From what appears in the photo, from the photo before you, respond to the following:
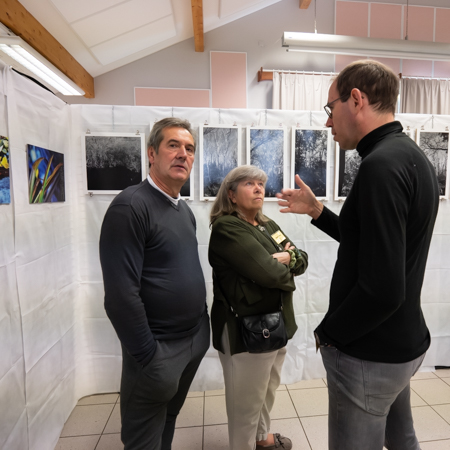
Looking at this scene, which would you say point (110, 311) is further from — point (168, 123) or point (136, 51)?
point (136, 51)

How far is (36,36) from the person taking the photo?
9.07 ft

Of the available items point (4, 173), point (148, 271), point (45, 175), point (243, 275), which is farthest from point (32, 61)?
point (243, 275)

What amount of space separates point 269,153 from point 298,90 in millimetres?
3043

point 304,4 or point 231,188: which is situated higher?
point 304,4

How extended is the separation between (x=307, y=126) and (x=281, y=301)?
4.52 feet

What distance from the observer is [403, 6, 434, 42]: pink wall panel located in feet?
15.5

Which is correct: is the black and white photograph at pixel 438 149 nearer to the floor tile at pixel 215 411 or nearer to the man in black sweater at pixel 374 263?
the man in black sweater at pixel 374 263

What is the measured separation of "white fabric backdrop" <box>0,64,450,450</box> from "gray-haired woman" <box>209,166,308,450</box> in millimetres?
701

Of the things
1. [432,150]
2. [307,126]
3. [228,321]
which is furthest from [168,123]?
[432,150]

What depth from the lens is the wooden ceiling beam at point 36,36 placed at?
2357mm

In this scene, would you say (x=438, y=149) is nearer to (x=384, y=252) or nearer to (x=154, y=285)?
(x=384, y=252)

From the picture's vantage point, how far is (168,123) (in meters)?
1.32

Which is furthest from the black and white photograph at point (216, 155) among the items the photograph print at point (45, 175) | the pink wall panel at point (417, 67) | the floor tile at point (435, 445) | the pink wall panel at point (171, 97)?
the pink wall panel at point (417, 67)

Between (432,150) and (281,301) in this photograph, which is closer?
(281,301)
